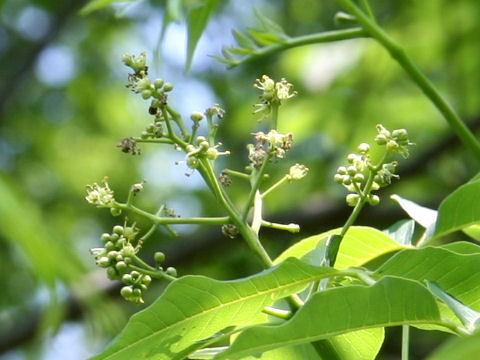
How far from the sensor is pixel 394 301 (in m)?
0.88

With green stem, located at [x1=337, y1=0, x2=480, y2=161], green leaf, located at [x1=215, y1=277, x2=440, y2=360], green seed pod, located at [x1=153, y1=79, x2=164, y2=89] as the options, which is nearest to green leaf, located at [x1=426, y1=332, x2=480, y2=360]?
green leaf, located at [x1=215, y1=277, x2=440, y2=360]

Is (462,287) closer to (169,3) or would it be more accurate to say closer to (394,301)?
(394,301)

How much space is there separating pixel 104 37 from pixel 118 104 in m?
0.69

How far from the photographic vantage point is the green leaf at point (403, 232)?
1360 mm

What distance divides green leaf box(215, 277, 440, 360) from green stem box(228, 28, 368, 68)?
2.23ft

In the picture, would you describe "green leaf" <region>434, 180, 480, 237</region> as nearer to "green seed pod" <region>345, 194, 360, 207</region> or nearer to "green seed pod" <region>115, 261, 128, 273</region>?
"green seed pod" <region>345, 194, 360, 207</region>

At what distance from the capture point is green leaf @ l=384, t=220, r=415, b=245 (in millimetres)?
1360

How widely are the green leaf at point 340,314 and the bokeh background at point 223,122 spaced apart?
1.70 metres

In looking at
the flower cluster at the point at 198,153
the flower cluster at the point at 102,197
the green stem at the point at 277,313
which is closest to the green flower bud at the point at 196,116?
the flower cluster at the point at 198,153

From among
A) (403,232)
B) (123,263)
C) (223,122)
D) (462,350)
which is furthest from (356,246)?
(223,122)

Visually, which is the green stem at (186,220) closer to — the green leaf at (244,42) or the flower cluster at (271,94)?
the flower cluster at (271,94)

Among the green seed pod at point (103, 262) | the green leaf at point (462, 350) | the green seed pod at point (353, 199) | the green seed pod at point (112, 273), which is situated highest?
the green leaf at point (462, 350)

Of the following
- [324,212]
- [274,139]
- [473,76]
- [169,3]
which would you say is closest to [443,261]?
[274,139]

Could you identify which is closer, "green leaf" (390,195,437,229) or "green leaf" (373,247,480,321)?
"green leaf" (373,247,480,321)
